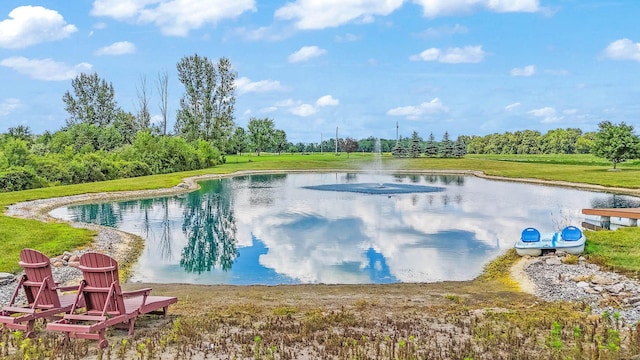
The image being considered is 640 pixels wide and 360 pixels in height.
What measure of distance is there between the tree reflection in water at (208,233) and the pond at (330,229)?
0.16 feet

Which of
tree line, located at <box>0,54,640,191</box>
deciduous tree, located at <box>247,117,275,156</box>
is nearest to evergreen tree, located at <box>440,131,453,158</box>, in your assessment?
tree line, located at <box>0,54,640,191</box>

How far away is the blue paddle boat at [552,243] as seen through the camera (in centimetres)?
1703

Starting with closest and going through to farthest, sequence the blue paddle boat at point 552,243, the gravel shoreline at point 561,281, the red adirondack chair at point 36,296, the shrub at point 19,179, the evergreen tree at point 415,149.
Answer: the red adirondack chair at point 36,296 → the gravel shoreline at point 561,281 → the blue paddle boat at point 552,243 → the shrub at point 19,179 → the evergreen tree at point 415,149

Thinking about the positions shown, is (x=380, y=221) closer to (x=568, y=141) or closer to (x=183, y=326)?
(x=183, y=326)

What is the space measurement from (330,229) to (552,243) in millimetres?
10463

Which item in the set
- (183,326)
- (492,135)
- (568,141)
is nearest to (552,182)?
(183,326)

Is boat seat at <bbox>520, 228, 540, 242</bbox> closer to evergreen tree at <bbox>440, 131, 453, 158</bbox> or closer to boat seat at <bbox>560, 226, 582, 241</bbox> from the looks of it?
boat seat at <bbox>560, 226, 582, 241</bbox>

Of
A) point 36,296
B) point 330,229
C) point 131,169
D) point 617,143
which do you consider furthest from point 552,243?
point 131,169

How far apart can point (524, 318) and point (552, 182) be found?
4495 centimetres

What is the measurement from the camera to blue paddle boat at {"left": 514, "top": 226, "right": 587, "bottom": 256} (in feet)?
55.9

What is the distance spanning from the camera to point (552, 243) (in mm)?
17391

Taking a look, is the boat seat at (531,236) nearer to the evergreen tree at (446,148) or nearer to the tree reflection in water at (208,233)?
the tree reflection in water at (208,233)

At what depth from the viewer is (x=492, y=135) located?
492ft

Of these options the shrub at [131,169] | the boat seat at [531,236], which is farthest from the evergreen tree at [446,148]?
the boat seat at [531,236]
